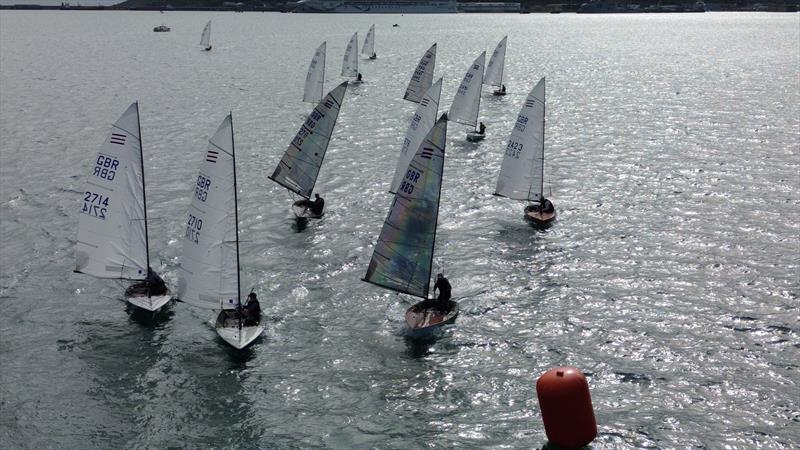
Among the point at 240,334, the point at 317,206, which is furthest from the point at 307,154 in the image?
the point at 240,334

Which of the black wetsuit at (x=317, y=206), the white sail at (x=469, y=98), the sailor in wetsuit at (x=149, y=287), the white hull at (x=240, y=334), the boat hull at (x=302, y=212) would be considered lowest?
the white hull at (x=240, y=334)

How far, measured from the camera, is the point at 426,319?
1480 inches

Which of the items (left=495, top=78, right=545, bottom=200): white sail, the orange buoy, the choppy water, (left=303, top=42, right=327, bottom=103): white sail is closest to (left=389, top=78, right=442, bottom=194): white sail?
the choppy water

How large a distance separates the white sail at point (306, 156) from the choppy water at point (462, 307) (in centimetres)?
248

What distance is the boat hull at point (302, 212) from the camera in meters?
54.6

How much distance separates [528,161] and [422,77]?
152 feet

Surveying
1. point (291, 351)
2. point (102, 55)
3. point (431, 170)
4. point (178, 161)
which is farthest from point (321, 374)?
point (102, 55)

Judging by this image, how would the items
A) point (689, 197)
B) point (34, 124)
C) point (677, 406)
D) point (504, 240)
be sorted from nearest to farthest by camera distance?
point (677, 406) < point (504, 240) < point (689, 197) < point (34, 124)

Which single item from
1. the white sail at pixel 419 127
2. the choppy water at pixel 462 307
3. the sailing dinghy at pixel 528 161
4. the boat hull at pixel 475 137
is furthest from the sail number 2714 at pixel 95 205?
the boat hull at pixel 475 137

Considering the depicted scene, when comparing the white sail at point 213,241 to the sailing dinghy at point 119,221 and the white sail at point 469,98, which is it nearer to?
the sailing dinghy at point 119,221

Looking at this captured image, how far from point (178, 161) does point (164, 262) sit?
90.7ft

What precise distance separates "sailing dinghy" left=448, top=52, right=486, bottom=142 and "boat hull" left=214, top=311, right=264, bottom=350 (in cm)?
4838

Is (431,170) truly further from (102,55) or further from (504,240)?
(102,55)

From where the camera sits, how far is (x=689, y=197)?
5938 cm
